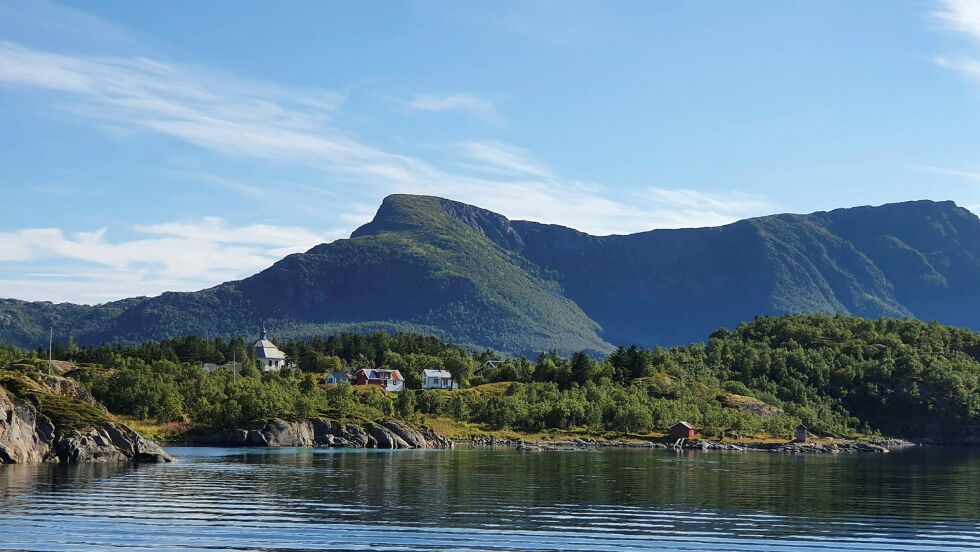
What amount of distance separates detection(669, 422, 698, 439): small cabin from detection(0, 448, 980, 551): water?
77.1 meters

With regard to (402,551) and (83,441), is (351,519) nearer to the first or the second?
(402,551)

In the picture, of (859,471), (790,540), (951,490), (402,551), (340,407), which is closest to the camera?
(402,551)

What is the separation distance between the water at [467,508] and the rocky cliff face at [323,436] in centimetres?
4237

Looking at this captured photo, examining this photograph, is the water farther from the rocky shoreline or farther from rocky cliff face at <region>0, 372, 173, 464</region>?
the rocky shoreline

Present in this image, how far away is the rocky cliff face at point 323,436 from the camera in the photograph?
6073 inches

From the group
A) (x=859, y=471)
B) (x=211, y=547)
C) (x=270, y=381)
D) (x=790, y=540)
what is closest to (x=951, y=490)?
(x=859, y=471)

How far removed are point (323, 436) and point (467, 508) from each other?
310 ft

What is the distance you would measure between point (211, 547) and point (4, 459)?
55.3m

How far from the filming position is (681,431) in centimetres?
18900

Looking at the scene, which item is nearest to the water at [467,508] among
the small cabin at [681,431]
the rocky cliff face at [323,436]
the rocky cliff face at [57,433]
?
the rocky cliff face at [57,433]

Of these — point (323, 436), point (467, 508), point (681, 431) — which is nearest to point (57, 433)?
point (467, 508)

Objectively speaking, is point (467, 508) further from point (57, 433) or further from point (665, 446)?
point (665, 446)

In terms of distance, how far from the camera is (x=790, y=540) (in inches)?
2222

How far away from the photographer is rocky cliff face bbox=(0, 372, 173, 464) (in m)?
98.3
